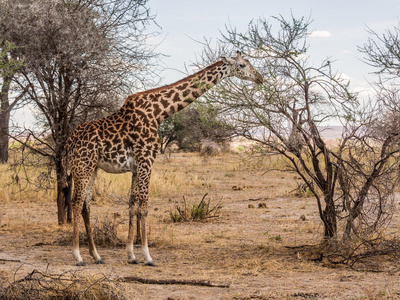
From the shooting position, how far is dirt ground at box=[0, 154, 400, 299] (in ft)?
19.3

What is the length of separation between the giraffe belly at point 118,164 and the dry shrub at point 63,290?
2.39 metres

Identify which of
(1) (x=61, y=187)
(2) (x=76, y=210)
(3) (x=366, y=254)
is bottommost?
(3) (x=366, y=254)

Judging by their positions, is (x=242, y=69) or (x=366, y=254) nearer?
(x=366, y=254)

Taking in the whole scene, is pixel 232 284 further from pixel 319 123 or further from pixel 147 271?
pixel 319 123

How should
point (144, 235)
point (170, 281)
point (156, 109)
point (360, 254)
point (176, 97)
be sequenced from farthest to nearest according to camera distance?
1. point (176, 97)
2. point (156, 109)
3. point (144, 235)
4. point (360, 254)
5. point (170, 281)

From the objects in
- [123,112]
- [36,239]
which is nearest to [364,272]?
[123,112]

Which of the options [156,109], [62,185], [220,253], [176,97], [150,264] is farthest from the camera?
[62,185]

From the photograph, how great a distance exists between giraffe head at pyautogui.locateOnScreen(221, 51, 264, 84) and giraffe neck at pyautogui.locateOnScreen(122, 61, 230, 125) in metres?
0.09

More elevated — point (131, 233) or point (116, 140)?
point (116, 140)

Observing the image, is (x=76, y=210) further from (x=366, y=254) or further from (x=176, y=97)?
(x=366, y=254)

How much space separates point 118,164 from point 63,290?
2.54 m

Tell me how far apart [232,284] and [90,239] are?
A: 2355 mm

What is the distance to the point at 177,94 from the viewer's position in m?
8.02

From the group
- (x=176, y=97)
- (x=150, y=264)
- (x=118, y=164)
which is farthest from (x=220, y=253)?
(x=176, y=97)
